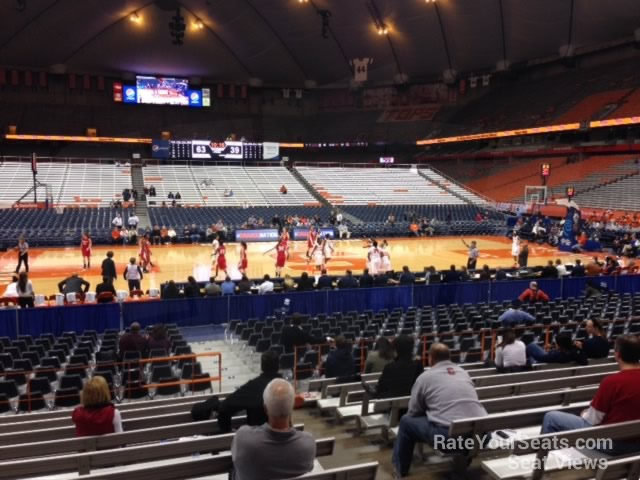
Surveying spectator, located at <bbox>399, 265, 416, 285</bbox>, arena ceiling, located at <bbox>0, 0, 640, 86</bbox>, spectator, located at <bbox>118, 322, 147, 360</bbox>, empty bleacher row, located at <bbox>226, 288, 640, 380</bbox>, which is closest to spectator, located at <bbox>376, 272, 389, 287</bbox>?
spectator, located at <bbox>399, 265, 416, 285</bbox>

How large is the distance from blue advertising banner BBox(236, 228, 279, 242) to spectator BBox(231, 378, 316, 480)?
97.8 feet

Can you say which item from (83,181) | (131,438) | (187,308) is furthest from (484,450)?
(83,181)

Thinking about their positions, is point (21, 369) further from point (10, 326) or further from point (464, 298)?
point (464, 298)

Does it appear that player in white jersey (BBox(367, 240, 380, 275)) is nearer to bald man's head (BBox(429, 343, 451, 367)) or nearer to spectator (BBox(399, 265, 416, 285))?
spectator (BBox(399, 265, 416, 285))

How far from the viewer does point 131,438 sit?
432cm

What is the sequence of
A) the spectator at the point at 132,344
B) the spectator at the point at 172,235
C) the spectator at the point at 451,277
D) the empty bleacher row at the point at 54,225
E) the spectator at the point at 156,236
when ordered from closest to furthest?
the spectator at the point at 132,344 → the spectator at the point at 451,277 → the empty bleacher row at the point at 54,225 → the spectator at the point at 156,236 → the spectator at the point at 172,235

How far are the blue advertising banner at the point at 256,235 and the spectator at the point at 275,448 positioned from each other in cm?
2980

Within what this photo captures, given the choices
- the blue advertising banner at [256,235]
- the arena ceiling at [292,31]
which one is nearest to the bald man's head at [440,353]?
the blue advertising banner at [256,235]

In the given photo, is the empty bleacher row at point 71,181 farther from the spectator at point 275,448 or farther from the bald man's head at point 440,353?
the spectator at point 275,448

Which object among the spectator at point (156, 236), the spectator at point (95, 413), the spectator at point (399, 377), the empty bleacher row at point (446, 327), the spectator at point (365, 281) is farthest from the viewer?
the spectator at point (156, 236)

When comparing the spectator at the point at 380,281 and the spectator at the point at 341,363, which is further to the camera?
the spectator at the point at 380,281

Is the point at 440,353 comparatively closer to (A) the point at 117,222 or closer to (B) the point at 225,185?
(A) the point at 117,222

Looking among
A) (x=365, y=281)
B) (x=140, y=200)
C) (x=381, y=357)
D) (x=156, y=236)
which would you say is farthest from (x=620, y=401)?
(x=140, y=200)

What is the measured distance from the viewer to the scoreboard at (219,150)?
147 feet
